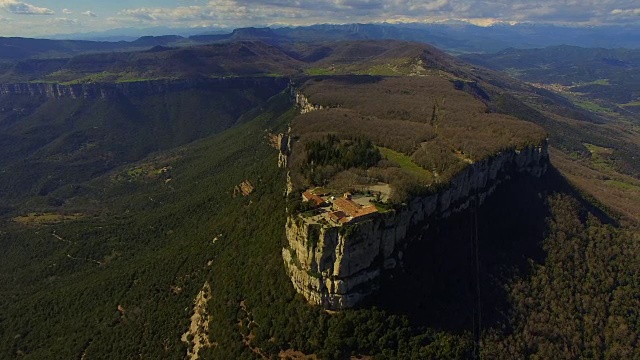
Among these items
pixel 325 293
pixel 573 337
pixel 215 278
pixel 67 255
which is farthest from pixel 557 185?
pixel 67 255

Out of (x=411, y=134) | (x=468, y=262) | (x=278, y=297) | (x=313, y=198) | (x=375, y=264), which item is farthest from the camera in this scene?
(x=411, y=134)

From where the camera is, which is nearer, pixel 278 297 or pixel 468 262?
pixel 278 297

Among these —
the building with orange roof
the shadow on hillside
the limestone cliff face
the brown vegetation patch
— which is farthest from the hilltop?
the building with orange roof

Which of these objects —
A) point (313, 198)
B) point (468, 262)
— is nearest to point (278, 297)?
point (313, 198)

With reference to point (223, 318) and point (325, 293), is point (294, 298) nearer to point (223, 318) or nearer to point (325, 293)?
point (325, 293)

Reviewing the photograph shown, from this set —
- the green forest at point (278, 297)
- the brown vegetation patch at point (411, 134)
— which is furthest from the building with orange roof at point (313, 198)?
the green forest at point (278, 297)

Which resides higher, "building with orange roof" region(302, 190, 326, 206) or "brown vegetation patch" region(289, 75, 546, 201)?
"brown vegetation patch" region(289, 75, 546, 201)

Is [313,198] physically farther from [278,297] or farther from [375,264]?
[278,297]

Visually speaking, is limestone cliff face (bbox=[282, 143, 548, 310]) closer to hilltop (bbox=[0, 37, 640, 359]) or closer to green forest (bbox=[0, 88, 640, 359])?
hilltop (bbox=[0, 37, 640, 359])
